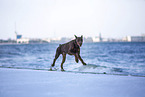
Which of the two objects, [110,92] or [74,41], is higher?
[74,41]

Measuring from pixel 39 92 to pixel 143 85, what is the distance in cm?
206

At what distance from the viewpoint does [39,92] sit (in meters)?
3.24

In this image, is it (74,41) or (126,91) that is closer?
(126,91)

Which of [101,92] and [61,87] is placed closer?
[101,92]

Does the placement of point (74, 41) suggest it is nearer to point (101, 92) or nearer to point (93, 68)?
point (93, 68)

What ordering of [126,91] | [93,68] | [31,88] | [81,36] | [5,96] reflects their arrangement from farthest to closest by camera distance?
[93,68], [81,36], [31,88], [126,91], [5,96]

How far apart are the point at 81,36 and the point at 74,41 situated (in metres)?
0.38

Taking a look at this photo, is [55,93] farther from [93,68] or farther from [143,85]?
[93,68]

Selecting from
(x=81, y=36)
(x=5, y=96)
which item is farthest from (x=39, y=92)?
(x=81, y=36)

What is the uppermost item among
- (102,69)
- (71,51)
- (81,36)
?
(81,36)

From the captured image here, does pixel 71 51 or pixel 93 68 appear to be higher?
pixel 71 51

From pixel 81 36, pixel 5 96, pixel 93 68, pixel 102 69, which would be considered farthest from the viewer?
pixel 102 69

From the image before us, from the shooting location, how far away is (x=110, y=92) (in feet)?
10.3

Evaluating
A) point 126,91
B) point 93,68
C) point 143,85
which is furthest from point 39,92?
point 93,68
